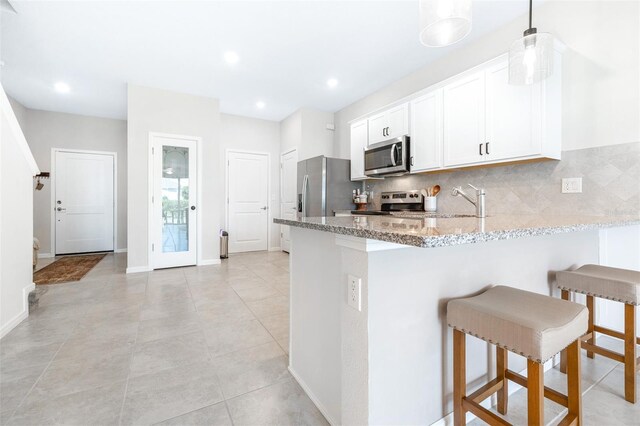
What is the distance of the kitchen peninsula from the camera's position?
1.00m

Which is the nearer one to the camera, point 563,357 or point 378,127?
point 563,357

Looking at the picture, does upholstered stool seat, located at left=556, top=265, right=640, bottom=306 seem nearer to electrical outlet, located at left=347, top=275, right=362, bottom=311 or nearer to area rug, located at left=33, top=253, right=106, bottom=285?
electrical outlet, located at left=347, top=275, right=362, bottom=311

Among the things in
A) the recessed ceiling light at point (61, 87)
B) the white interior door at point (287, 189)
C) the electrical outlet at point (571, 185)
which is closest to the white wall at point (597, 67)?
the electrical outlet at point (571, 185)

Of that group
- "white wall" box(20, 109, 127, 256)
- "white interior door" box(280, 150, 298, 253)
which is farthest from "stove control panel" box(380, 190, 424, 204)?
"white wall" box(20, 109, 127, 256)

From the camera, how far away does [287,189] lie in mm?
5902

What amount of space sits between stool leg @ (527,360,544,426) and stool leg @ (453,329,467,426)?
0.23 meters

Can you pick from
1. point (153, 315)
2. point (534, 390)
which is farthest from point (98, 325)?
point (534, 390)

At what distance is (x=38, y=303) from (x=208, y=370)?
2.34 m

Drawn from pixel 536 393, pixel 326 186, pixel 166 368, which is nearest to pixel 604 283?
pixel 536 393

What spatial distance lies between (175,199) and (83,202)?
105 inches

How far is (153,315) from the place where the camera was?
8.49 ft

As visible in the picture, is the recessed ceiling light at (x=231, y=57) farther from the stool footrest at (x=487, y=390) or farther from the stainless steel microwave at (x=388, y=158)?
the stool footrest at (x=487, y=390)

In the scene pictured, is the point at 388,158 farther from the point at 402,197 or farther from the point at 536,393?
the point at 536,393

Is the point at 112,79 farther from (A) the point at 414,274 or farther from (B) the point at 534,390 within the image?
(B) the point at 534,390
